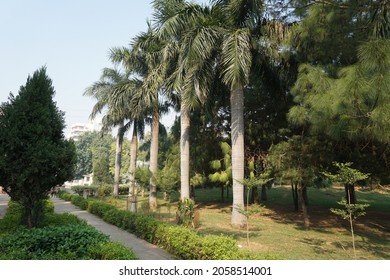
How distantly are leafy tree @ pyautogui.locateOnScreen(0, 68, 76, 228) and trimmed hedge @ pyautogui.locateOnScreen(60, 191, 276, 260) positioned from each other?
2.96m

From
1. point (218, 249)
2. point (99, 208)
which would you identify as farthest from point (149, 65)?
point (218, 249)

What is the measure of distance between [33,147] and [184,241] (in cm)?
442

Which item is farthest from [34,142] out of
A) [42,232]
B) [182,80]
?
[182,80]

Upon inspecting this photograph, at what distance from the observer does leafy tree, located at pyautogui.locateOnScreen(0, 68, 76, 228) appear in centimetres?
792

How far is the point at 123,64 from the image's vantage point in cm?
1980

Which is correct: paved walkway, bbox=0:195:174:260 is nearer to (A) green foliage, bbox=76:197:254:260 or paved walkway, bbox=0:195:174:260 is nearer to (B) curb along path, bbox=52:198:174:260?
(B) curb along path, bbox=52:198:174:260

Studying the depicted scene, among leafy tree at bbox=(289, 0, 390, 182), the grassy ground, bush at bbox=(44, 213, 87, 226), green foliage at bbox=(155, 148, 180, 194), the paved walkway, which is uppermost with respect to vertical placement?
leafy tree at bbox=(289, 0, 390, 182)

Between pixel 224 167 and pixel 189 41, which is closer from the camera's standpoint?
pixel 189 41

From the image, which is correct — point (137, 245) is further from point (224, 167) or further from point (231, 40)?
point (224, 167)

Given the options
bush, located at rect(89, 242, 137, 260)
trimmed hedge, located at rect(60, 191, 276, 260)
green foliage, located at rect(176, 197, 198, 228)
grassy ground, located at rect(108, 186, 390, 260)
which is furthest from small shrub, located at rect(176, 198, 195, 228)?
bush, located at rect(89, 242, 137, 260)

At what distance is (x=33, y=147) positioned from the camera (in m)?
8.02

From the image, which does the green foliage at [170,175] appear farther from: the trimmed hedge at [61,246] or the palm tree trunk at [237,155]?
the trimmed hedge at [61,246]

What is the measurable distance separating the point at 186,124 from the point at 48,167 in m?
7.37

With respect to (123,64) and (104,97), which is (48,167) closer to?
(123,64)
